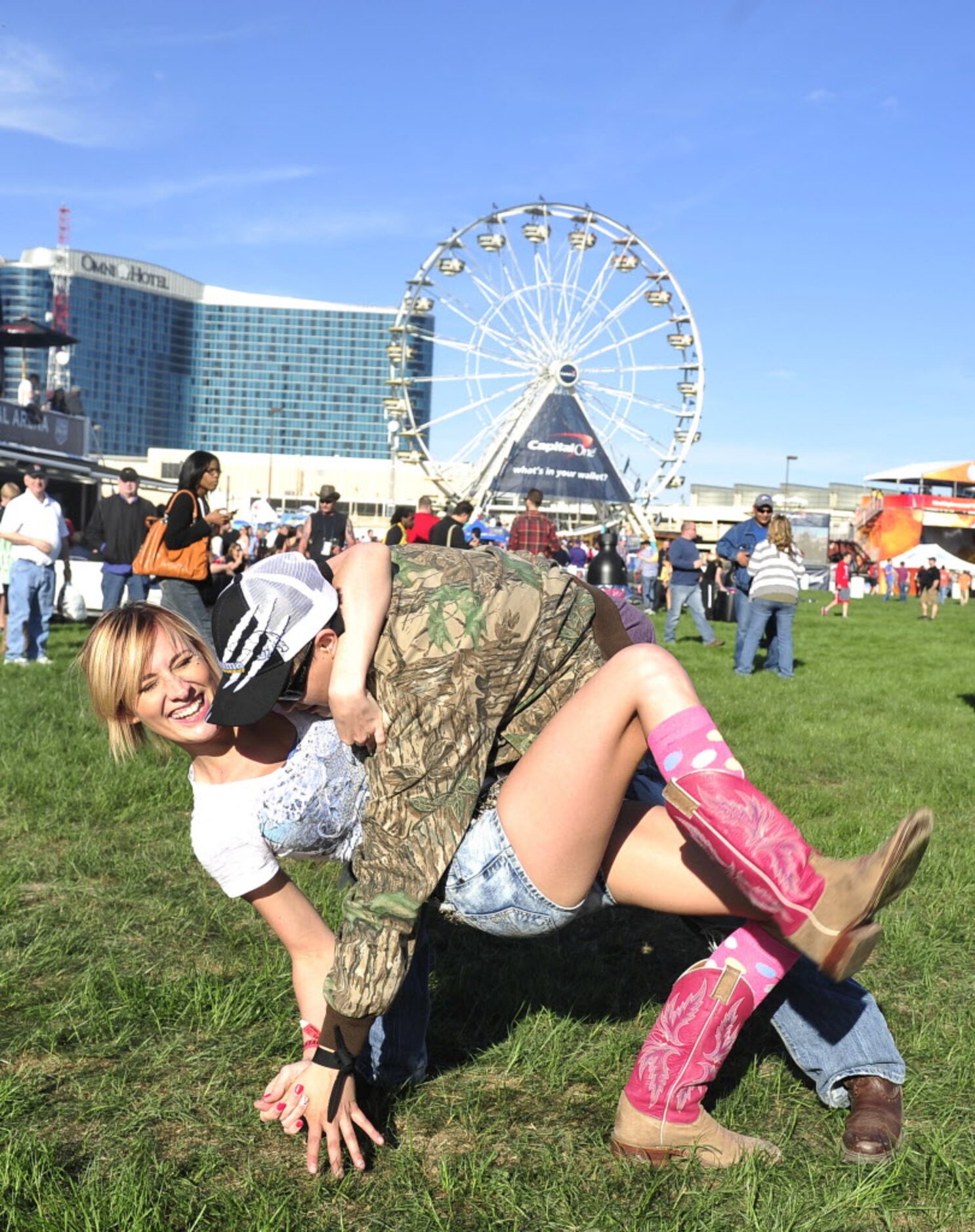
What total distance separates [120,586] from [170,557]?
151 inches

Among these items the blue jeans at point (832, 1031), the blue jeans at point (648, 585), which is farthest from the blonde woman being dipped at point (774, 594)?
the blue jeans at point (648, 585)

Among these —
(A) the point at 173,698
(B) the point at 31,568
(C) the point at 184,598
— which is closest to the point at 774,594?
(C) the point at 184,598

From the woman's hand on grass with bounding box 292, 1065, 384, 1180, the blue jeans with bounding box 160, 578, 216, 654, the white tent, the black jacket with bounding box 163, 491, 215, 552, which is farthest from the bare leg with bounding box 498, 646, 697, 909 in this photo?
the white tent

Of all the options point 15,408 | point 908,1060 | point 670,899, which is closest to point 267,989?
point 670,899

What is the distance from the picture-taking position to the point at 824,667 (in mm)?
12875

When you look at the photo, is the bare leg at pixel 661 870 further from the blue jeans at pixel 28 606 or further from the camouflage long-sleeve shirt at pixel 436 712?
the blue jeans at pixel 28 606

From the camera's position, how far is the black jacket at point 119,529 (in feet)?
37.2

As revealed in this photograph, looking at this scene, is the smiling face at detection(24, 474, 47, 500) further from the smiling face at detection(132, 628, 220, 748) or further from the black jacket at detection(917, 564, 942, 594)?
the black jacket at detection(917, 564, 942, 594)

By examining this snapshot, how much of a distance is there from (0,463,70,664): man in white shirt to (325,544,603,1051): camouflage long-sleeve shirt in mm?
8306

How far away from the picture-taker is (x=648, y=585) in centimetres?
2561

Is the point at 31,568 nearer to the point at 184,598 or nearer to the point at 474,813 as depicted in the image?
the point at 184,598

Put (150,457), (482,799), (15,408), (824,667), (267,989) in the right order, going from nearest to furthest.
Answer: (482,799) < (267,989) < (824,667) < (15,408) < (150,457)

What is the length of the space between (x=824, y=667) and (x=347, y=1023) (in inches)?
446

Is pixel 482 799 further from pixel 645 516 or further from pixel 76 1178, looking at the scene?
pixel 645 516
